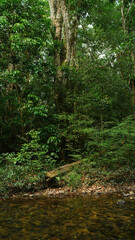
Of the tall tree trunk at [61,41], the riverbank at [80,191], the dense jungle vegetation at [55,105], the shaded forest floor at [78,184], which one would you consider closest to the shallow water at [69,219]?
the riverbank at [80,191]

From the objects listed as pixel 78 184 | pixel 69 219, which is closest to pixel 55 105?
pixel 78 184

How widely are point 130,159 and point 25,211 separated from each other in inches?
182

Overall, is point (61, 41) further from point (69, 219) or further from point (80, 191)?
point (69, 219)

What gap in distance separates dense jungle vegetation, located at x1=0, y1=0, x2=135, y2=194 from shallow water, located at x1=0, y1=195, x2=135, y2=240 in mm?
1623

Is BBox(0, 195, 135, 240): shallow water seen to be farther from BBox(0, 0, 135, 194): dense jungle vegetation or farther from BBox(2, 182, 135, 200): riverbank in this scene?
BBox(0, 0, 135, 194): dense jungle vegetation

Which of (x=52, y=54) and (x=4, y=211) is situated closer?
(x=4, y=211)

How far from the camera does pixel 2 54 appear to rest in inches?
382

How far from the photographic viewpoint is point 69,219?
407cm

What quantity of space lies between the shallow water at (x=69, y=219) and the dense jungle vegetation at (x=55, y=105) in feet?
5.32

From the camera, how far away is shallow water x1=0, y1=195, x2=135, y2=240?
3293mm

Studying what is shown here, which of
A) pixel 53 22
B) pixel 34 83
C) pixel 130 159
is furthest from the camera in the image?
pixel 53 22

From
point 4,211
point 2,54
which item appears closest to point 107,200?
point 4,211

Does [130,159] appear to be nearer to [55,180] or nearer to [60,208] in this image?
[55,180]

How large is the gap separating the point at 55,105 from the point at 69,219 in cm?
708
